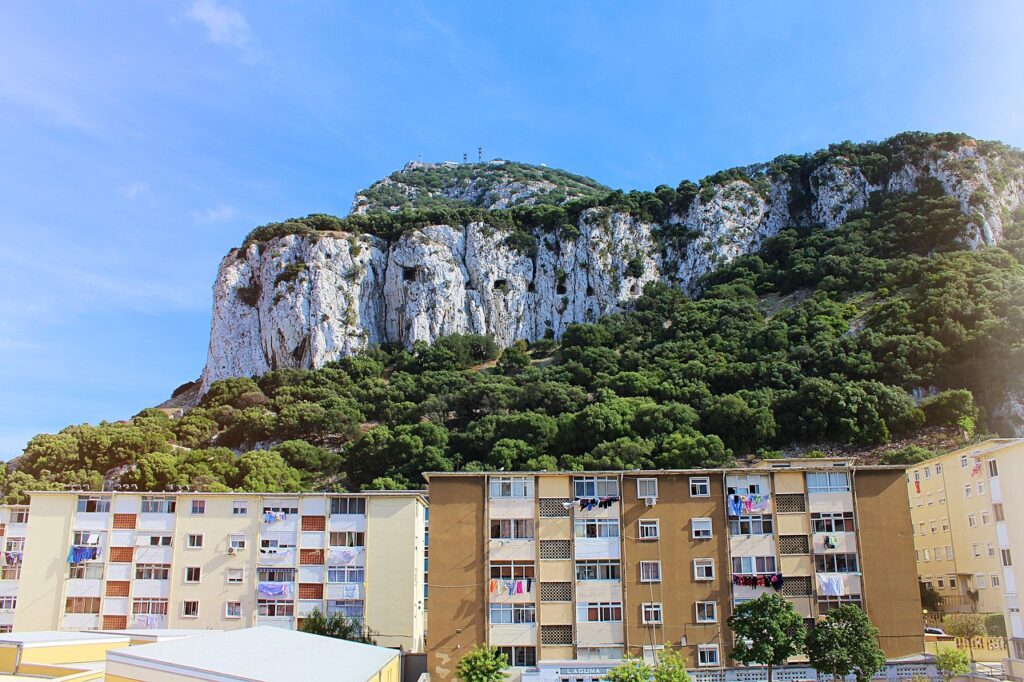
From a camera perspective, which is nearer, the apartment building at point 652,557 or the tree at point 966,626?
the apartment building at point 652,557

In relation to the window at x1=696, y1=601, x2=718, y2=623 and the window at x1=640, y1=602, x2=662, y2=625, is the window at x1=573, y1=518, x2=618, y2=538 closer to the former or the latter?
the window at x1=640, y1=602, x2=662, y2=625

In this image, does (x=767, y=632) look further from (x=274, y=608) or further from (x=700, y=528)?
(x=274, y=608)

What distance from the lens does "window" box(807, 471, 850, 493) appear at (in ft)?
127

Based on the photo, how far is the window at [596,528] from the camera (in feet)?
126

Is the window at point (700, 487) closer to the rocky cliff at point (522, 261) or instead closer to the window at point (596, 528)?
the window at point (596, 528)

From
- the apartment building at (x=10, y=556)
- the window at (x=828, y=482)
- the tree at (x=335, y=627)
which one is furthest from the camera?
the apartment building at (x=10, y=556)

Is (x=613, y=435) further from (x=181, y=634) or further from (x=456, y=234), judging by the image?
(x=456, y=234)

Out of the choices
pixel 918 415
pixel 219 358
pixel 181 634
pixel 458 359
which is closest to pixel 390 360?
pixel 458 359

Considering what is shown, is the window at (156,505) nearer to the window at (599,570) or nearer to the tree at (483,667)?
the tree at (483,667)

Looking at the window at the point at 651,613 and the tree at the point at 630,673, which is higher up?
the window at the point at 651,613

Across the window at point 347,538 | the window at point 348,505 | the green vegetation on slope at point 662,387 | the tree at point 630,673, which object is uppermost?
the green vegetation on slope at point 662,387

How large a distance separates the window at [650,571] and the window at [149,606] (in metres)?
22.6

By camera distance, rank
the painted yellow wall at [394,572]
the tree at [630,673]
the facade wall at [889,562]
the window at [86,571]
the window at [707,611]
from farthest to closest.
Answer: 1. the window at [86,571]
2. the painted yellow wall at [394,572]
3. the window at [707,611]
4. the facade wall at [889,562]
5. the tree at [630,673]

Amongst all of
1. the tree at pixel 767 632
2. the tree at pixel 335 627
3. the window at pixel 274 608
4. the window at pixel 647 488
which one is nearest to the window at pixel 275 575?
the window at pixel 274 608
